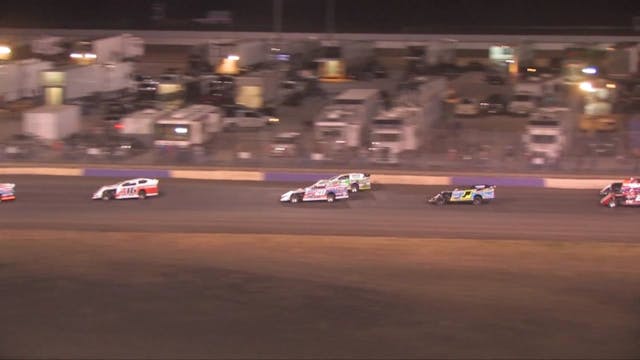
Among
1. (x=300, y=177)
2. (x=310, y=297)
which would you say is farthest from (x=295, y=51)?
(x=310, y=297)

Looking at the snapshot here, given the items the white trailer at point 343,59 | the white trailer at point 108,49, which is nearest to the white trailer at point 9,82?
the white trailer at point 108,49

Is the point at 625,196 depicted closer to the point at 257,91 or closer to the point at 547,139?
the point at 547,139

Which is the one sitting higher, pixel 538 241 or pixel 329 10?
pixel 329 10

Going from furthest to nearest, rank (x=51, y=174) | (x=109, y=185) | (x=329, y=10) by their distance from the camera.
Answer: (x=329, y=10), (x=51, y=174), (x=109, y=185)

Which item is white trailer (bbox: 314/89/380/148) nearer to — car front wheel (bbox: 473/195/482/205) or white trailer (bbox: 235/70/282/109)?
white trailer (bbox: 235/70/282/109)

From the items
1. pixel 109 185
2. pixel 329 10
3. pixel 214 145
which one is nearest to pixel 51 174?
pixel 109 185

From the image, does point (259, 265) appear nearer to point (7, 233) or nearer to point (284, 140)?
point (7, 233)
